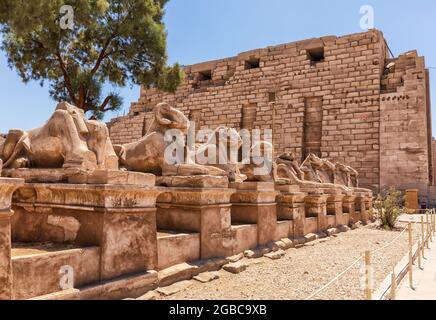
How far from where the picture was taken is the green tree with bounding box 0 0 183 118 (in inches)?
519

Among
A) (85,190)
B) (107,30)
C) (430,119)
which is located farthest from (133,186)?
(430,119)

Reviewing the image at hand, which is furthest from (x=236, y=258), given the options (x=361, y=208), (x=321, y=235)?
(x=361, y=208)

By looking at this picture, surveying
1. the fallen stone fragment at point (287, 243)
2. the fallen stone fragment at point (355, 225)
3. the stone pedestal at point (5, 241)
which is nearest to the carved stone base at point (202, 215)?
the fallen stone fragment at point (287, 243)

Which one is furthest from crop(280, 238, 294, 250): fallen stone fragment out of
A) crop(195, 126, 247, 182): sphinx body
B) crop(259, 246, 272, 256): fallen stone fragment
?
crop(195, 126, 247, 182): sphinx body

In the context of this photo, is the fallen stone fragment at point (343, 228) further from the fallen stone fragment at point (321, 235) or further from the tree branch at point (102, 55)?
the tree branch at point (102, 55)

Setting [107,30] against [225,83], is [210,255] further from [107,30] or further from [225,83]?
[225,83]

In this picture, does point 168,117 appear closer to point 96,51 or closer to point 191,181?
point 191,181

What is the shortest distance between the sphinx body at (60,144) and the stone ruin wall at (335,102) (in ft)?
47.8

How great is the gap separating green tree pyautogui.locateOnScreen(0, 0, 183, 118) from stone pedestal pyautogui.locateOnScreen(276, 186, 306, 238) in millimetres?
9216

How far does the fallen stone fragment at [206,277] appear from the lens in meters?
4.29

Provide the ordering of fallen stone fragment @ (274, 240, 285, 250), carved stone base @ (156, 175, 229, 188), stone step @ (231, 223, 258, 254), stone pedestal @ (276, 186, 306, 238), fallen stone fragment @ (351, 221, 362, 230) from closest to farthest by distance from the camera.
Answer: carved stone base @ (156, 175, 229, 188), stone step @ (231, 223, 258, 254), fallen stone fragment @ (274, 240, 285, 250), stone pedestal @ (276, 186, 306, 238), fallen stone fragment @ (351, 221, 362, 230)

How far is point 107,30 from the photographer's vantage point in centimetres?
1435

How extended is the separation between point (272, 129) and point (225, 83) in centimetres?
413

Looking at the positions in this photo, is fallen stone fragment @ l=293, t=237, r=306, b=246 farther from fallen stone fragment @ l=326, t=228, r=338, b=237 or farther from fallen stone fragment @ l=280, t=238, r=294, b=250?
fallen stone fragment @ l=326, t=228, r=338, b=237
